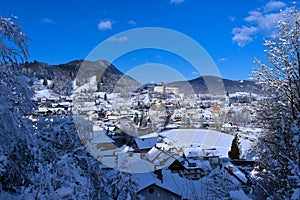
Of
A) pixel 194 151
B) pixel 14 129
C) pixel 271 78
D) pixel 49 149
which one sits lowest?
pixel 194 151

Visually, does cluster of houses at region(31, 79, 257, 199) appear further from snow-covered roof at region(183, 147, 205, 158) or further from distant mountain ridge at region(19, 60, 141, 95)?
distant mountain ridge at region(19, 60, 141, 95)

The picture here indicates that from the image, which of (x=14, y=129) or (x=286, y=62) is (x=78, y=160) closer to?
(x=14, y=129)

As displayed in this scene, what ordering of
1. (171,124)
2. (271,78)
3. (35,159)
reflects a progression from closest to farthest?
(35,159), (271,78), (171,124)

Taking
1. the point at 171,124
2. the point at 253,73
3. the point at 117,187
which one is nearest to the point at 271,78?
the point at 253,73

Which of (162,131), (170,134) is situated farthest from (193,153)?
(162,131)

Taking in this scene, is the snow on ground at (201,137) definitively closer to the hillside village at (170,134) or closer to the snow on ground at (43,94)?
the hillside village at (170,134)

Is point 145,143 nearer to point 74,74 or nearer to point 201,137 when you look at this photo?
point 201,137

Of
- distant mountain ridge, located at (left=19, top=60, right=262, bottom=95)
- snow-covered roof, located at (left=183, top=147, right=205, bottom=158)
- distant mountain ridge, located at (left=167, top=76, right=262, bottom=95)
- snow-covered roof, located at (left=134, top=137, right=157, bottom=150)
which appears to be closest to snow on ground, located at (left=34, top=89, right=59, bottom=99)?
distant mountain ridge, located at (left=19, top=60, right=262, bottom=95)

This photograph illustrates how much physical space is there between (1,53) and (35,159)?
1477mm

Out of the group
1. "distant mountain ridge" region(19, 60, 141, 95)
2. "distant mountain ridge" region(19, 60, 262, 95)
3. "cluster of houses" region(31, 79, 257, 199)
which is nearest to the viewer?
"cluster of houses" region(31, 79, 257, 199)

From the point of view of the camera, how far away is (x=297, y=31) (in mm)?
5012

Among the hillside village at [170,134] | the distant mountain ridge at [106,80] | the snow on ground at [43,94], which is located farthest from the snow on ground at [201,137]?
the snow on ground at [43,94]

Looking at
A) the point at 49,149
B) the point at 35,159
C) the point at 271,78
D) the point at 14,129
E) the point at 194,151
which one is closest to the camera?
the point at 14,129

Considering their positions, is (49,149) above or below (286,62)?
below
